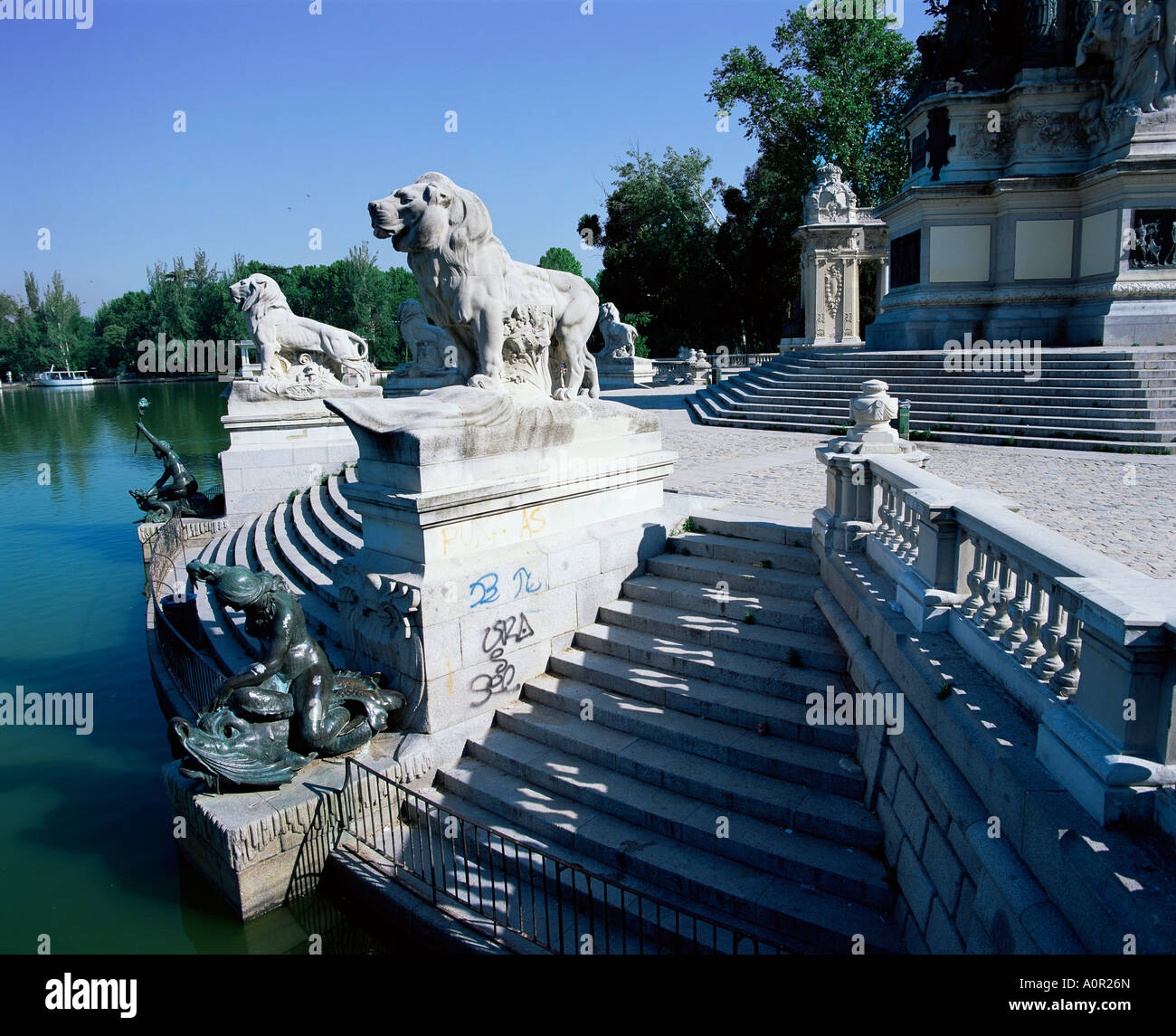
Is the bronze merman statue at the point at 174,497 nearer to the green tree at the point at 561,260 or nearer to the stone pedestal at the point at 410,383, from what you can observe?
the stone pedestal at the point at 410,383

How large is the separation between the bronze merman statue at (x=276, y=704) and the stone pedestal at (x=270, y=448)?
948 cm

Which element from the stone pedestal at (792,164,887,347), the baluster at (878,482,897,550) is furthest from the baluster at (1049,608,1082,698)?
the stone pedestal at (792,164,887,347)

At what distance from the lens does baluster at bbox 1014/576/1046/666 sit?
4262 millimetres

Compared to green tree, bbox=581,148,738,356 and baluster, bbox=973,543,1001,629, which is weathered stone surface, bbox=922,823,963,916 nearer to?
baluster, bbox=973,543,1001,629

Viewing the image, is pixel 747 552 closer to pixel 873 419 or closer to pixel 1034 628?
pixel 873 419

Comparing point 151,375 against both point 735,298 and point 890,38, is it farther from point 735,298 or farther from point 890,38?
point 890,38

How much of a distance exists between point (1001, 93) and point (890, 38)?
23199mm

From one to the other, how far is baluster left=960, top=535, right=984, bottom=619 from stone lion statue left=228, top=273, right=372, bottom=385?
1390 centimetres

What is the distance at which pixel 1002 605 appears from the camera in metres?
4.71

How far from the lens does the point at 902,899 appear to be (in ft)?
15.3

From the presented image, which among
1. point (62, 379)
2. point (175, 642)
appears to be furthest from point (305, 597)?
point (62, 379)

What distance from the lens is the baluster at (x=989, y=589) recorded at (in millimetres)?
4809

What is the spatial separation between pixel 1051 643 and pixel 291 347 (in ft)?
51.5
